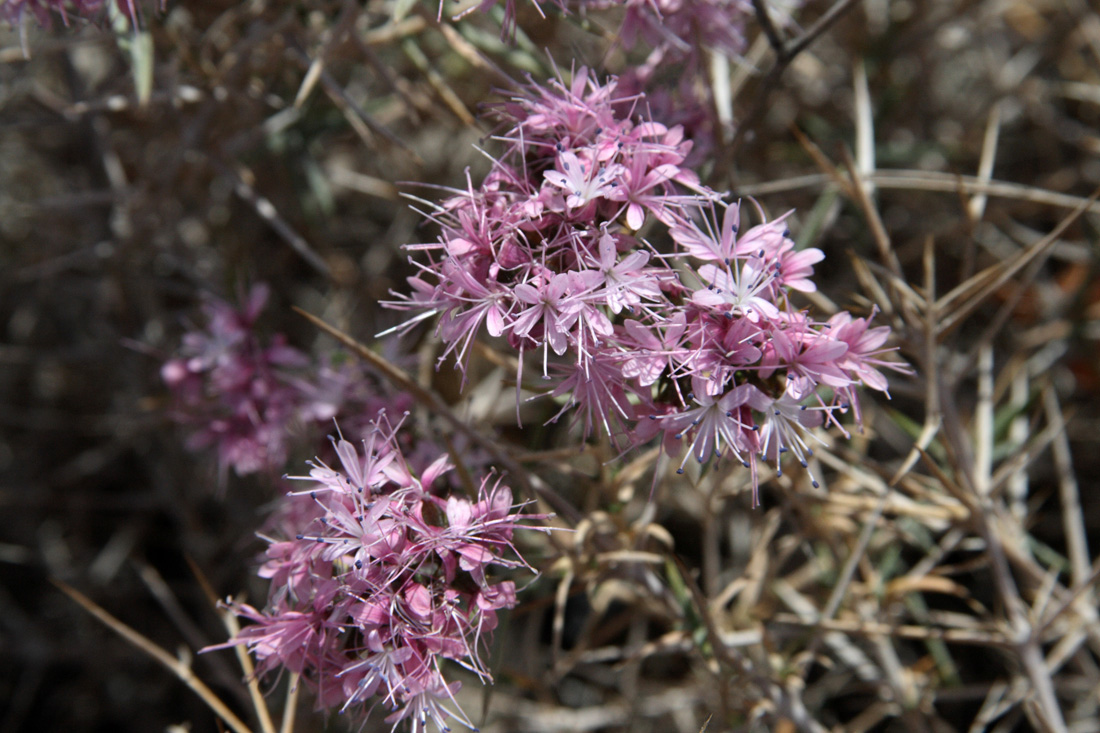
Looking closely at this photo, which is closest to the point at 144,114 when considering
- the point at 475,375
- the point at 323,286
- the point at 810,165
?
the point at 323,286

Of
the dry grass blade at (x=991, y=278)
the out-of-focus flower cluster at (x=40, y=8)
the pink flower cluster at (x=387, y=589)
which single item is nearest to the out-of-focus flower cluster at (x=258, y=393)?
the pink flower cluster at (x=387, y=589)

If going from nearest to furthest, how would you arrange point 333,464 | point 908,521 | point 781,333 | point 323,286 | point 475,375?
1. point 781,333
2. point 333,464
3. point 908,521
4. point 475,375
5. point 323,286

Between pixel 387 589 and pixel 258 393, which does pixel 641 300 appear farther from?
pixel 258 393

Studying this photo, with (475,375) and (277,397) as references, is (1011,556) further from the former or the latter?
(277,397)

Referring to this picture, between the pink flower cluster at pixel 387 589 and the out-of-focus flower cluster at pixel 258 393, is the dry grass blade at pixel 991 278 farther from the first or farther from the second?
the out-of-focus flower cluster at pixel 258 393

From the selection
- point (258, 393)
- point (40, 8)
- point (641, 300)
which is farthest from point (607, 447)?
point (40, 8)

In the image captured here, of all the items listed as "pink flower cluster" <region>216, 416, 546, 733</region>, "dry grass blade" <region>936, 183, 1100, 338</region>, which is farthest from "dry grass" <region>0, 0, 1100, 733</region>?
"pink flower cluster" <region>216, 416, 546, 733</region>
